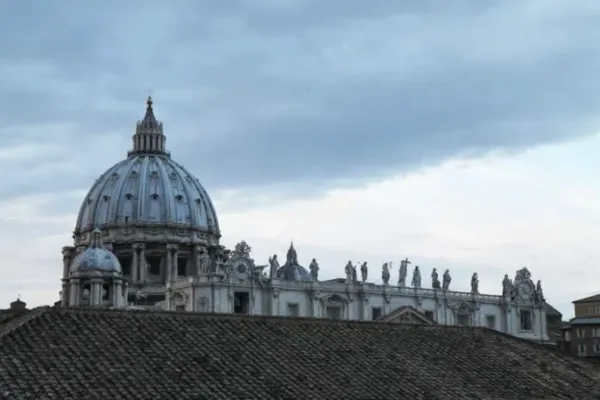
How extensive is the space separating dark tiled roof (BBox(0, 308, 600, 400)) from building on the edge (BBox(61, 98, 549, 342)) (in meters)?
68.9

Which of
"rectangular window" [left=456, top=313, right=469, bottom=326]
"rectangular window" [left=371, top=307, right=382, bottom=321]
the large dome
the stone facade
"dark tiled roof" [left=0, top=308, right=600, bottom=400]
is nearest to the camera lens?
"dark tiled roof" [left=0, top=308, right=600, bottom=400]

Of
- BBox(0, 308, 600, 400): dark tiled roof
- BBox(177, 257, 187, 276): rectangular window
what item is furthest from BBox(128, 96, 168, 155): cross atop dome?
BBox(0, 308, 600, 400): dark tiled roof

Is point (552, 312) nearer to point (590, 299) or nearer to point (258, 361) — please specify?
point (590, 299)

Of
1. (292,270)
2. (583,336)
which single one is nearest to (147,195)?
(292,270)

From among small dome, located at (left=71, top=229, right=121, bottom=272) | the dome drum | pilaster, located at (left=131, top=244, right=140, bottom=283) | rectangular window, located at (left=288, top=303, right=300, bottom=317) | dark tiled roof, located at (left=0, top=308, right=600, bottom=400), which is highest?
the dome drum

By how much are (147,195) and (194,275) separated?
29.6 m

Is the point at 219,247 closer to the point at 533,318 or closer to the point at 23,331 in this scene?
the point at 533,318

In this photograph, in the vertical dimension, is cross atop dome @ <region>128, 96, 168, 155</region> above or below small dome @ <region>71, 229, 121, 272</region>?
above

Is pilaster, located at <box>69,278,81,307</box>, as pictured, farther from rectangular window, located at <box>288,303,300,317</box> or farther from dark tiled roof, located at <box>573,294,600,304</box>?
dark tiled roof, located at <box>573,294,600,304</box>

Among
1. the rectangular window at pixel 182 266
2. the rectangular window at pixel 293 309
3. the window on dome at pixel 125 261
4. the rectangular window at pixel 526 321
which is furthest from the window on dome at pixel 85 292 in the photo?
the rectangular window at pixel 526 321

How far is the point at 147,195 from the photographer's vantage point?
5674 inches

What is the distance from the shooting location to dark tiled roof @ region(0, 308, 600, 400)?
2892cm

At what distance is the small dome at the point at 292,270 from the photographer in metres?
126

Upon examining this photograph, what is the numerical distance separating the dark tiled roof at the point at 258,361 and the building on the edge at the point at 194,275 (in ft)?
226
